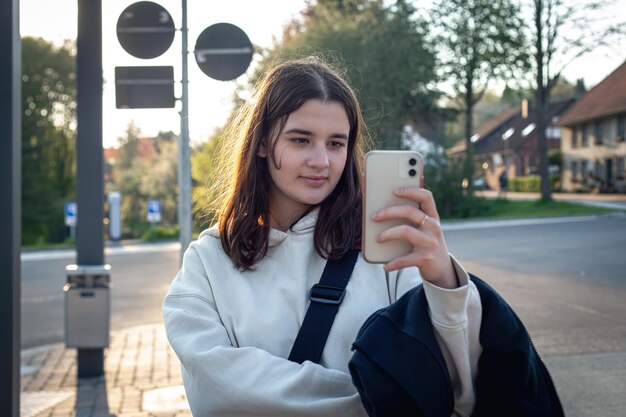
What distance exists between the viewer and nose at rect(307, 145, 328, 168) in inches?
82.4

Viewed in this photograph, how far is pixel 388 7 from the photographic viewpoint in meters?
32.7

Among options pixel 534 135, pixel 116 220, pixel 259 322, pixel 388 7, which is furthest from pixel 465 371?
pixel 534 135

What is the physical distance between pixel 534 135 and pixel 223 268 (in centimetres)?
7115

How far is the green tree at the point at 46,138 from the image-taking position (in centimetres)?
3681

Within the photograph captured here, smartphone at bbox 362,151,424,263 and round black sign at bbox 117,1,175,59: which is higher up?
round black sign at bbox 117,1,175,59

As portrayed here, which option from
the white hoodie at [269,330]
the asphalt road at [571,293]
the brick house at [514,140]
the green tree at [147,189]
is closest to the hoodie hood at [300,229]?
the white hoodie at [269,330]

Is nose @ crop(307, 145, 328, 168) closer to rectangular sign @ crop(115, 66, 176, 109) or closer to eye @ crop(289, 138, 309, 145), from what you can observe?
eye @ crop(289, 138, 309, 145)

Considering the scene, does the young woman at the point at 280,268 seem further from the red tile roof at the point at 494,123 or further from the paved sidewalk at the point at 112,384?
the red tile roof at the point at 494,123

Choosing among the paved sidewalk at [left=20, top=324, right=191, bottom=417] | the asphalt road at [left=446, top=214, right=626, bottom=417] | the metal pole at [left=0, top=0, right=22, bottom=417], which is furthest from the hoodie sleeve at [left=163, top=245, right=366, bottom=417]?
the paved sidewalk at [left=20, top=324, right=191, bottom=417]

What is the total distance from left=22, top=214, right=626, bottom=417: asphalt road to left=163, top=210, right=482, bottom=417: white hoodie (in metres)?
3.26

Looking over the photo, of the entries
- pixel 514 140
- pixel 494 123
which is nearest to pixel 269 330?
pixel 514 140

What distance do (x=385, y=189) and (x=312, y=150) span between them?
486mm

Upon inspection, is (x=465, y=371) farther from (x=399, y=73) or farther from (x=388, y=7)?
(x=388, y=7)

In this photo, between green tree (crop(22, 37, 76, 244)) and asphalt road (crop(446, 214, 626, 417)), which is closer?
asphalt road (crop(446, 214, 626, 417))
